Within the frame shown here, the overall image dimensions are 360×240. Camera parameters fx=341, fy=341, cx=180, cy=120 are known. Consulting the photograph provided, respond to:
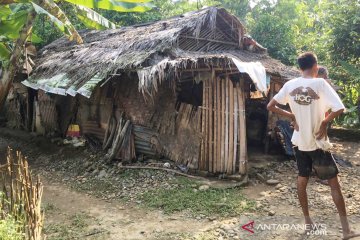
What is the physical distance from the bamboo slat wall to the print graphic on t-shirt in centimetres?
276

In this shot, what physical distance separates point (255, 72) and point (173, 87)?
1.63 metres

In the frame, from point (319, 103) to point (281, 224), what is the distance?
1.80 m

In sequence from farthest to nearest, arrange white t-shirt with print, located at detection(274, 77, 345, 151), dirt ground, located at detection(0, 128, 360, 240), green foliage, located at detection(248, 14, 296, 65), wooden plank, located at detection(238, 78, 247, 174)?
1. green foliage, located at detection(248, 14, 296, 65)
2. wooden plank, located at detection(238, 78, 247, 174)
3. dirt ground, located at detection(0, 128, 360, 240)
4. white t-shirt with print, located at detection(274, 77, 345, 151)

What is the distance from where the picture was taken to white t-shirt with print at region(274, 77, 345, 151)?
340cm

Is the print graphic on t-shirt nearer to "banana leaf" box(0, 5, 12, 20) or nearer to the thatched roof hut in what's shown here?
the thatched roof hut

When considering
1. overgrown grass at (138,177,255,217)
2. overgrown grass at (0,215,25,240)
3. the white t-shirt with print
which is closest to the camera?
overgrown grass at (0,215,25,240)

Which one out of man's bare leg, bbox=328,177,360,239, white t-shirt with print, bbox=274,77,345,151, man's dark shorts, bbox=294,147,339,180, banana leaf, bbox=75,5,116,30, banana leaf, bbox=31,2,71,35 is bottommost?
man's bare leg, bbox=328,177,360,239

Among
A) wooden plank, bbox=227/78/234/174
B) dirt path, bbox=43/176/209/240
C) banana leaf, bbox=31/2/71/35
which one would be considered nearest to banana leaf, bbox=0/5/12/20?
banana leaf, bbox=31/2/71/35

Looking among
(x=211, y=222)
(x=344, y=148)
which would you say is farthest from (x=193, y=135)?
(x=344, y=148)

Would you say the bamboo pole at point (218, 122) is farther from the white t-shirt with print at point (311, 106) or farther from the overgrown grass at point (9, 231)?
the overgrown grass at point (9, 231)

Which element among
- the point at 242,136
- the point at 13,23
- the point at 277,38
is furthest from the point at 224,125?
the point at 277,38

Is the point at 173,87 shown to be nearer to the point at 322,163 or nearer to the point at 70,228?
the point at 70,228

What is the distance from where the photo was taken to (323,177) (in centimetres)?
348

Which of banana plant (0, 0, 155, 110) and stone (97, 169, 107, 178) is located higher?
banana plant (0, 0, 155, 110)
